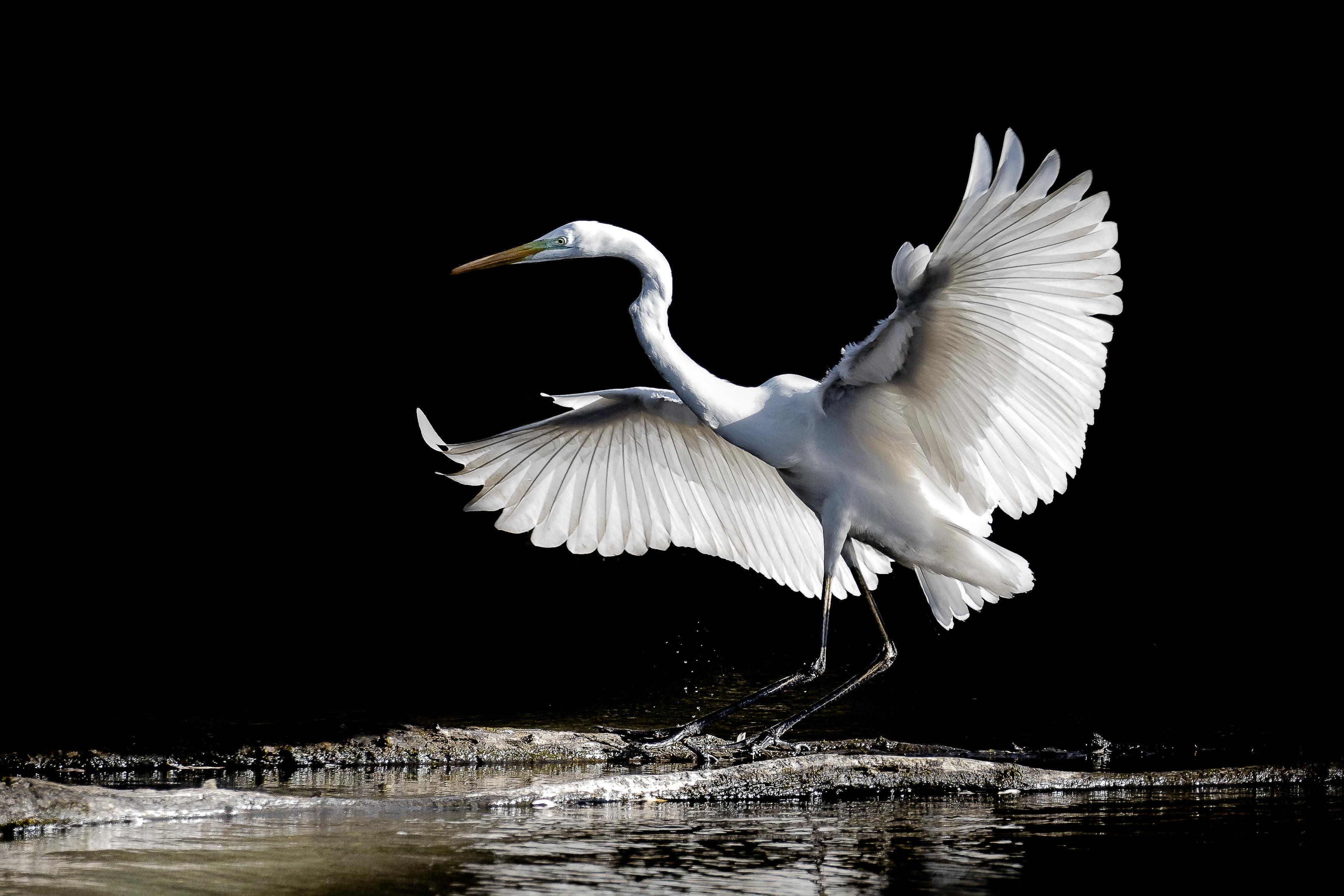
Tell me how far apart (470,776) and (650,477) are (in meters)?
1.28

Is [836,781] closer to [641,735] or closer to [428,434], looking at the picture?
[641,735]

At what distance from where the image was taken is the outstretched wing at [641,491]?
444 cm

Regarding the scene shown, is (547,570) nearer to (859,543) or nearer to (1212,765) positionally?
(859,543)

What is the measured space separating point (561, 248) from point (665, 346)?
1.40 feet

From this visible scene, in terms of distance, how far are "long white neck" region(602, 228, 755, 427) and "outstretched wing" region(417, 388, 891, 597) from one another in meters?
0.51

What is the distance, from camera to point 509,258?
3.96m

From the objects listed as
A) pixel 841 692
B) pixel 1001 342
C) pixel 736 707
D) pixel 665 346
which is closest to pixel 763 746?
pixel 736 707

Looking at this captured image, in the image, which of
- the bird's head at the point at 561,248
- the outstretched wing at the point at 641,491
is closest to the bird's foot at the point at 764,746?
the outstretched wing at the point at 641,491

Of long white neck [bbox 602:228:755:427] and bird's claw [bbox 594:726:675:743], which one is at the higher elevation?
long white neck [bbox 602:228:755:427]

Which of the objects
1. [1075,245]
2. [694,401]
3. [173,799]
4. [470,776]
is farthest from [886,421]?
[173,799]

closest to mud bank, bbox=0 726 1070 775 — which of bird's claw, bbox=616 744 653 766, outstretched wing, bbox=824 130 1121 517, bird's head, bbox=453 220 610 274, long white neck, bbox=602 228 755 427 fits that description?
bird's claw, bbox=616 744 653 766

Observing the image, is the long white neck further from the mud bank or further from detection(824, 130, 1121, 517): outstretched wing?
the mud bank

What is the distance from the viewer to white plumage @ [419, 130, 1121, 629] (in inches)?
126

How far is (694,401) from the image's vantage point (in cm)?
383
